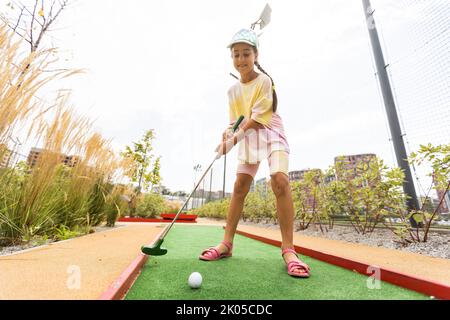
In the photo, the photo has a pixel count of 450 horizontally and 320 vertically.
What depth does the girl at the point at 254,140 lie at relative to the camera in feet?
5.28

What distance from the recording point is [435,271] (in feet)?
4.78

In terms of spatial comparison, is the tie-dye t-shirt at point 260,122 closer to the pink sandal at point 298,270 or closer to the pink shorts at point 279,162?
the pink shorts at point 279,162

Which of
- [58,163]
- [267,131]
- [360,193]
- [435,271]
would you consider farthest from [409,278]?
[58,163]

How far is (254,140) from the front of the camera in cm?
183

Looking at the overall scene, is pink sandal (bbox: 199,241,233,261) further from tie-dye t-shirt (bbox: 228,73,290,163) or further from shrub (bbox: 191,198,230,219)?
shrub (bbox: 191,198,230,219)

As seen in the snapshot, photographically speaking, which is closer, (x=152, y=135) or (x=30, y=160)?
(x=30, y=160)

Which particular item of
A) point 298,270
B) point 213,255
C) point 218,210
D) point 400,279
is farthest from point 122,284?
point 218,210

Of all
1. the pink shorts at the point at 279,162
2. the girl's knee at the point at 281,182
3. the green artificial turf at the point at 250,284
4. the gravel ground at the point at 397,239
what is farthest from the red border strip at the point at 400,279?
the gravel ground at the point at 397,239

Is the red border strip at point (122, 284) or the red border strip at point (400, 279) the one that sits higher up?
the red border strip at point (400, 279)

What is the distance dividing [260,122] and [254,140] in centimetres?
19

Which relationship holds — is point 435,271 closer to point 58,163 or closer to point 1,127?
point 1,127

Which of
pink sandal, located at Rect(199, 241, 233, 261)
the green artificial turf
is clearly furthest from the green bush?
the green artificial turf

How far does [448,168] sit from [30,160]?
13.3 ft

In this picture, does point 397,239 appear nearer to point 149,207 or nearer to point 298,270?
point 298,270
